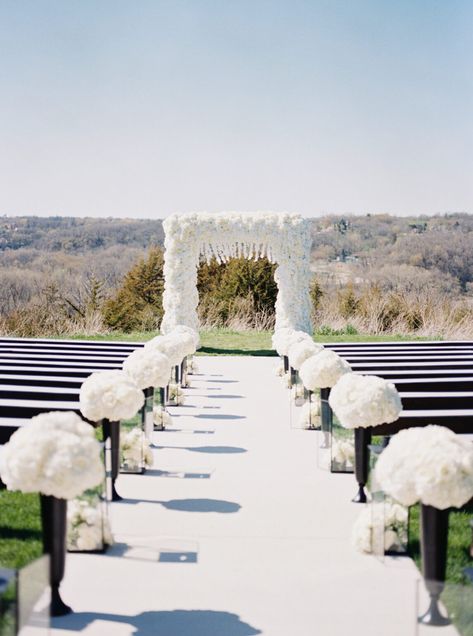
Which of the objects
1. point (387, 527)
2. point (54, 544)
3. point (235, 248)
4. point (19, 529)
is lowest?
point (19, 529)

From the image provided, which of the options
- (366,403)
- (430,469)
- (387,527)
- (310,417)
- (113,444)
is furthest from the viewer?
(310,417)

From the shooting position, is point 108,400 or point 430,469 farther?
point 108,400

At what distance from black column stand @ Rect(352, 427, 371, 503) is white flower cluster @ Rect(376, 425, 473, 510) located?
1.84 meters

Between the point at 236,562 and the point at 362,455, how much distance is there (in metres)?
1.58

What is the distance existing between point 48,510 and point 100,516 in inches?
34.8

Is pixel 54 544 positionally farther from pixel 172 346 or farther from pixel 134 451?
pixel 172 346

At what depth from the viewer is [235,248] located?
17484 mm

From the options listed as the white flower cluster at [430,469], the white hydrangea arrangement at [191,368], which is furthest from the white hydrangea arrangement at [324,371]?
the white hydrangea arrangement at [191,368]

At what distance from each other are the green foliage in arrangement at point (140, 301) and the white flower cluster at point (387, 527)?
19.2 metres

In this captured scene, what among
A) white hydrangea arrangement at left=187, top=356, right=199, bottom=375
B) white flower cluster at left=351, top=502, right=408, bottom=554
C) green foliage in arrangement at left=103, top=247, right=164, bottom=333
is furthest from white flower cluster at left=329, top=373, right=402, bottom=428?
green foliage in arrangement at left=103, top=247, right=164, bottom=333

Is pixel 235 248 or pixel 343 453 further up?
pixel 235 248

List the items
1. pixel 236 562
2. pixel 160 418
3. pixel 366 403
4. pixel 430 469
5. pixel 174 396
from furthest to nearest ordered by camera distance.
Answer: pixel 174 396
pixel 160 418
pixel 366 403
pixel 236 562
pixel 430 469

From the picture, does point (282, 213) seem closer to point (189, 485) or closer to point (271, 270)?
point (271, 270)

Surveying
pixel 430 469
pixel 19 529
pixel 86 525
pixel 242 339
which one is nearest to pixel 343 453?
pixel 86 525
